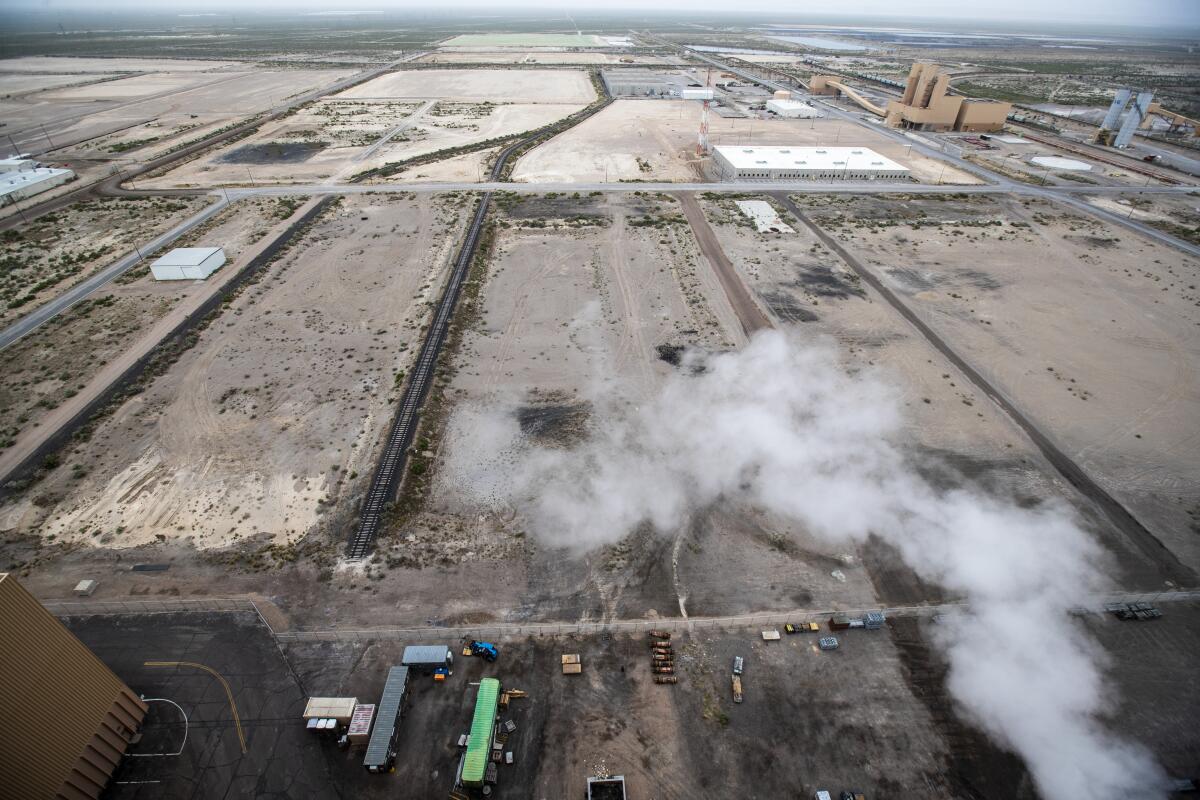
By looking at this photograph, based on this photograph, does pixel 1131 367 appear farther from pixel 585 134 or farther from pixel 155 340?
pixel 585 134

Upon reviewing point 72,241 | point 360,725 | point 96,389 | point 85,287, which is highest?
point 72,241

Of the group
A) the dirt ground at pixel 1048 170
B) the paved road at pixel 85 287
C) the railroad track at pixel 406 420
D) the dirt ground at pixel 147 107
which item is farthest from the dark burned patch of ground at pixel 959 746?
the dirt ground at pixel 147 107

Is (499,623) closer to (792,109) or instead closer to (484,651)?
(484,651)

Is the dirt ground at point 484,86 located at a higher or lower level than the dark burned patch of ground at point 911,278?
higher

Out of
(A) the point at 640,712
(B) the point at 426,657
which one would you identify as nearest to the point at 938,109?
(A) the point at 640,712

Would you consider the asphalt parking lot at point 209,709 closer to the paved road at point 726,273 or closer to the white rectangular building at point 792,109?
the paved road at point 726,273
